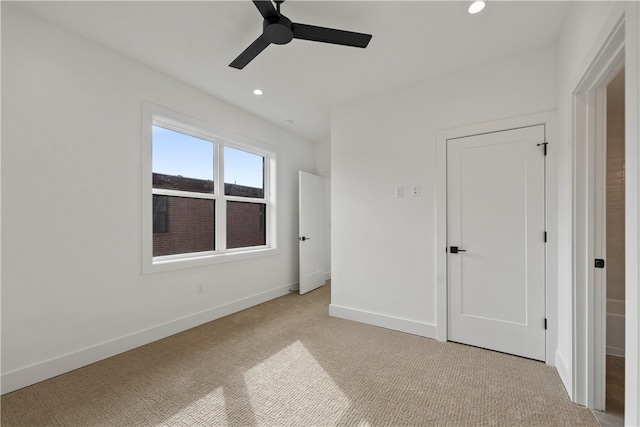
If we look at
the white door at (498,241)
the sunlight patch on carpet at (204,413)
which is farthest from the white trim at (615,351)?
the sunlight patch on carpet at (204,413)

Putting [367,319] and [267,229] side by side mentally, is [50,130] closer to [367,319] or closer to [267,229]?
[267,229]

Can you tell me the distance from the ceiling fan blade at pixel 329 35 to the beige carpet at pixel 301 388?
2.43 m

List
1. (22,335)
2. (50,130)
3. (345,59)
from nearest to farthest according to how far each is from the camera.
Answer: (22,335) < (50,130) < (345,59)

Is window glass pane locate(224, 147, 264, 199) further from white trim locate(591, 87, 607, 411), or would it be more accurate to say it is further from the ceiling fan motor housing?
white trim locate(591, 87, 607, 411)

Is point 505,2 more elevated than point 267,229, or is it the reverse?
point 505,2

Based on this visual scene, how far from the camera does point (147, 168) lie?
274 cm

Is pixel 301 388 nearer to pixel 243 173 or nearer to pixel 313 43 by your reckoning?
pixel 313 43

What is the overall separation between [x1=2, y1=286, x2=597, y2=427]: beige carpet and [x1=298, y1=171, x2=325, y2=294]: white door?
1785mm

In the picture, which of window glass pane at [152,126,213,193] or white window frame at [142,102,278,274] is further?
window glass pane at [152,126,213,193]

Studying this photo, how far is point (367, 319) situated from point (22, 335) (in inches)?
119

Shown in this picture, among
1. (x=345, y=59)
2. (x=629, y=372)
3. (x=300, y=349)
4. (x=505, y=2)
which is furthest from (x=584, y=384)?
(x=345, y=59)

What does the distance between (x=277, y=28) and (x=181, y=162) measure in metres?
2.08

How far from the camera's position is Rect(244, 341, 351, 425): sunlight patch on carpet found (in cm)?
170

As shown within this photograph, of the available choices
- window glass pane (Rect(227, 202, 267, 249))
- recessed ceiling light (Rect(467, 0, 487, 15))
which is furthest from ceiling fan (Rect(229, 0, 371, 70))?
window glass pane (Rect(227, 202, 267, 249))
